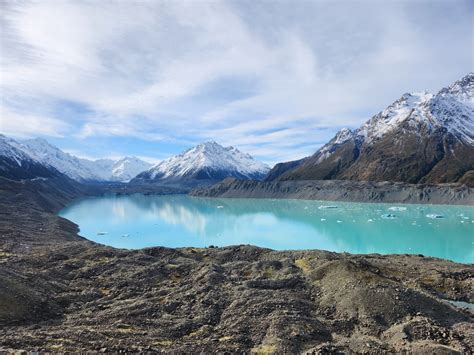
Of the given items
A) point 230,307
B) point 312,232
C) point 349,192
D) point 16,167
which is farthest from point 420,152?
point 16,167

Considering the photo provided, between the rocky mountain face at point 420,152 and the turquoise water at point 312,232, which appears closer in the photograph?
the turquoise water at point 312,232

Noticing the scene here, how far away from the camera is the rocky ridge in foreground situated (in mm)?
14141

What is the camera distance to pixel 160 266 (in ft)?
84.1

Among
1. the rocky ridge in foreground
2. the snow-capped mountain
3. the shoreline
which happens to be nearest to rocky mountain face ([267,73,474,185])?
the shoreline

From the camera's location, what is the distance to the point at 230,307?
17.9 meters

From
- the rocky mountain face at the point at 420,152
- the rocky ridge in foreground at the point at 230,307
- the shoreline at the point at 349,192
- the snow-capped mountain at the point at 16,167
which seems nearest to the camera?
the rocky ridge in foreground at the point at 230,307

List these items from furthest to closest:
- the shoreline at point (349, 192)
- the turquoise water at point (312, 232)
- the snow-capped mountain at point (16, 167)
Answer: the snow-capped mountain at point (16, 167) → the shoreline at point (349, 192) → the turquoise water at point (312, 232)

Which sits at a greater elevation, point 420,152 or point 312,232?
point 420,152

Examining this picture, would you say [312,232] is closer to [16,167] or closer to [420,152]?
[420,152]

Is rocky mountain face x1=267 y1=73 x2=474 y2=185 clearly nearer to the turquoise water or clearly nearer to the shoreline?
the shoreline

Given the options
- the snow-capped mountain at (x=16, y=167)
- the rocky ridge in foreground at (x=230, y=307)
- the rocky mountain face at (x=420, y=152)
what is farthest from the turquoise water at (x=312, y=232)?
the snow-capped mountain at (x=16, y=167)

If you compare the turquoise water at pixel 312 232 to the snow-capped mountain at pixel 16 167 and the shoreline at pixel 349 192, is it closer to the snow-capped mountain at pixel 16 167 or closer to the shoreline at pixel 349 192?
the shoreline at pixel 349 192

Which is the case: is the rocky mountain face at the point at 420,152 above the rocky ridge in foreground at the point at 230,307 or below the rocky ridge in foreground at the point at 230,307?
above

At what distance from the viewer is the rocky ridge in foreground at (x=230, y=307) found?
46.4 feet
